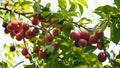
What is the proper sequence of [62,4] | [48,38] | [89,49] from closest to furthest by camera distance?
[89,49] → [48,38] → [62,4]

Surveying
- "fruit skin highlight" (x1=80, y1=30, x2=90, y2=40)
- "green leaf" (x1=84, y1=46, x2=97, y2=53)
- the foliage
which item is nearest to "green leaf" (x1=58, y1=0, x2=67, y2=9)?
the foliage

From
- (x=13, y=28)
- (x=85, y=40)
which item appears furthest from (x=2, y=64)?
(x=85, y=40)

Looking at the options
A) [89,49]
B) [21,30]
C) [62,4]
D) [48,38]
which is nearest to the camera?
[89,49]

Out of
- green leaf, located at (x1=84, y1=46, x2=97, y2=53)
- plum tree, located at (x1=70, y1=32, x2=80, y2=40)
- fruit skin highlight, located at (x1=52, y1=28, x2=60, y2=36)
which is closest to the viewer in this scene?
green leaf, located at (x1=84, y1=46, x2=97, y2=53)

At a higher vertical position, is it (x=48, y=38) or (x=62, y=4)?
(x=62, y=4)

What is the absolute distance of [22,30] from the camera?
246cm

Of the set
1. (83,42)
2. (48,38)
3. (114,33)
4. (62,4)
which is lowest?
(114,33)

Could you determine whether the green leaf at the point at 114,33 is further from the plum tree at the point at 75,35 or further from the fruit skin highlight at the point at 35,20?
the fruit skin highlight at the point at 35,20

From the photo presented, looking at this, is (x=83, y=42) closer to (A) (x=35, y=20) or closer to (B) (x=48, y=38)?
(B) (x=48, y=38)

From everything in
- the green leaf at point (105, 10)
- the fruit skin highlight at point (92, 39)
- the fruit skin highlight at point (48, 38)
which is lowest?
the fruit skin highlight at point (92, 39)

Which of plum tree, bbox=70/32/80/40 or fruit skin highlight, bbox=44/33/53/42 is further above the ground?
fruit skin highlight, bbox=44/33/53/42

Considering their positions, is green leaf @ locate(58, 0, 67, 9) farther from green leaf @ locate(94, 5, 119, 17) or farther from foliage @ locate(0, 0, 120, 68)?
green leaf @ locate(94, 5, 119, 17)

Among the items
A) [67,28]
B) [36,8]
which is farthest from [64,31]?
[36,8]

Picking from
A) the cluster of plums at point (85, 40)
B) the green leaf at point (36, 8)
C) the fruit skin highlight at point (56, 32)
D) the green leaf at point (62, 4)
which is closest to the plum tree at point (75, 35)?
the cluster of plums at point (85, 40)
